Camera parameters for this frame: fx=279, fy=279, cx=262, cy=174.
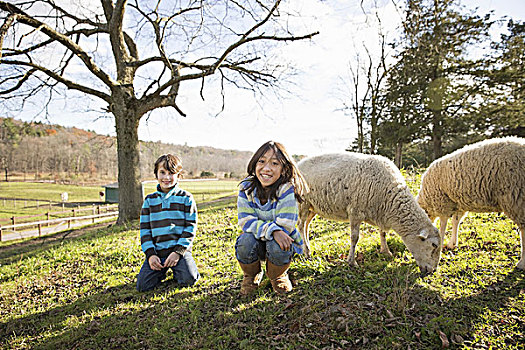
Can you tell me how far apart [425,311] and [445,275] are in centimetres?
133

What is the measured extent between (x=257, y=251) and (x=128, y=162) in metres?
Result: 8.40

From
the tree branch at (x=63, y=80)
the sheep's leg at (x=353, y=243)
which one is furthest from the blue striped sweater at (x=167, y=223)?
the tree branch at (x=63, y=80)

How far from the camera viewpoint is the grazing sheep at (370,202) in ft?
14.2

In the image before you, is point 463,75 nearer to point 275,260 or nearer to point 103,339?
point 275,260

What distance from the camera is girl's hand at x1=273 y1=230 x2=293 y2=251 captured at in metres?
3.21

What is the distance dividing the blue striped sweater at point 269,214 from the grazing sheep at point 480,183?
131 inches

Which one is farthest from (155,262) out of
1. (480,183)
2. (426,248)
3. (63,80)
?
(63,80)

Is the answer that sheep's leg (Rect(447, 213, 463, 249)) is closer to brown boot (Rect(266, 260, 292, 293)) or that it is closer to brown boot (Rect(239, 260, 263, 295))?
brown boot (Rect(266, 260, 292, 293))

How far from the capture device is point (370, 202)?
4602 millimetres

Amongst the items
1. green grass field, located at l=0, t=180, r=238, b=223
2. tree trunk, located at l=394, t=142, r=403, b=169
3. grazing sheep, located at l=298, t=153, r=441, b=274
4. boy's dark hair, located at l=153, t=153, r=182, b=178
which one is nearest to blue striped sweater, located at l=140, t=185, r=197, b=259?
boy's dark hair, located at l=153, t=153, r=182, b=178

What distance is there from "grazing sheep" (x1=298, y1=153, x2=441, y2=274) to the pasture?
43cm

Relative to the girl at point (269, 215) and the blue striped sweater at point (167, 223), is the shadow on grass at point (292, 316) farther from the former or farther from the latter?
the blue striped sweater at point (167, 223)

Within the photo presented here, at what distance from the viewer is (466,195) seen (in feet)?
15.7

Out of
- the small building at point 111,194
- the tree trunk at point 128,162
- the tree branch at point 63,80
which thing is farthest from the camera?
the small building at point 111,194
